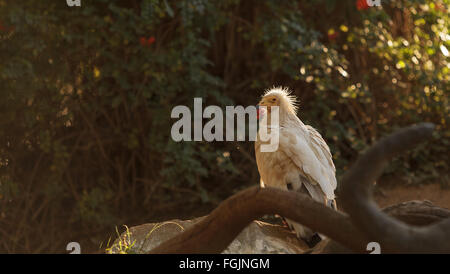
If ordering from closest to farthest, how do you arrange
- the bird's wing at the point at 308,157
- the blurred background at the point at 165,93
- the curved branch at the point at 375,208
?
the curved branch at the point at 375,208 < the bird's wing at the point at 308,157 < the blurred background at the point at 165,93

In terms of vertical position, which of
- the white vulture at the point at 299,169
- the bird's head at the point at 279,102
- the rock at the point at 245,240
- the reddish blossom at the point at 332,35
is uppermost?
the reddish blossom at the point at 332,35

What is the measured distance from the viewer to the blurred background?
5125mm

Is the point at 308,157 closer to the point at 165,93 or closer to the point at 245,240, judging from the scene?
the point at 245,240

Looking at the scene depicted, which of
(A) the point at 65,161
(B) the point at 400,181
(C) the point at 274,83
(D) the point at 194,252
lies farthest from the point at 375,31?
(D) the point at 194,252

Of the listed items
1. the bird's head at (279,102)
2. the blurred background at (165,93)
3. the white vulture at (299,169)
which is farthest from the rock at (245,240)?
the blurred background at (165,93)

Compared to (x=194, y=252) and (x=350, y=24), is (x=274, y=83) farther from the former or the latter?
(x=194, y=252)

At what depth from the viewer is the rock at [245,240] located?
2.85 meters

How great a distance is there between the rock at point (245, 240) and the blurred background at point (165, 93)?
1.68 metres

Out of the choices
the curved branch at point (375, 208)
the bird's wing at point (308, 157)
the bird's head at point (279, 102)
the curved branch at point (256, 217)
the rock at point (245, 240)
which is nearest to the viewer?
the curved branch at point (375, 208)

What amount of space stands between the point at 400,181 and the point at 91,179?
311cm

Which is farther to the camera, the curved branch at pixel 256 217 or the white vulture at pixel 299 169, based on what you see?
the white vulture at pixel 299 169

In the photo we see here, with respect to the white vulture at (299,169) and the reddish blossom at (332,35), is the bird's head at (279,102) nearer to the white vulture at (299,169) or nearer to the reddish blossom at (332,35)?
the white vulture at (299,169)

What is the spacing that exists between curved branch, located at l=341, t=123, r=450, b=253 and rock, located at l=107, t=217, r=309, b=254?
0.91 metres

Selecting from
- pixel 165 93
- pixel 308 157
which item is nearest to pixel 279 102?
pixel 308 157
